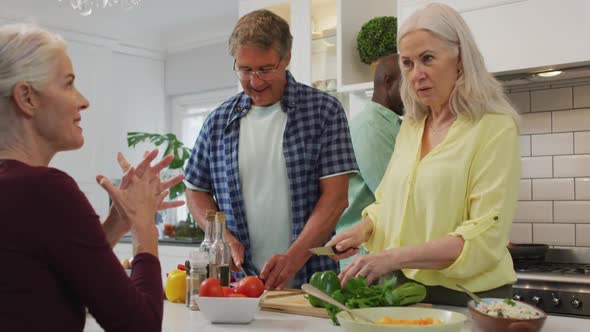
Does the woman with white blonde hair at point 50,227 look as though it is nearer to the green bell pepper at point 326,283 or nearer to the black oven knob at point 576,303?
the green bell pepper at point 326,283

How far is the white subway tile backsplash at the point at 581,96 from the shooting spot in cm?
329

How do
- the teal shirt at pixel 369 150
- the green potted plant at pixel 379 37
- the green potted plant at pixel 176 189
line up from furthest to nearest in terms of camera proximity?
the green potted plant at pixel 176 189 → the green potted plant at pixel 379 37 → the teal shirt at pixel 369 150

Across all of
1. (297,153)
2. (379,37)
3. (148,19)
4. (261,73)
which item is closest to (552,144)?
(379,37)

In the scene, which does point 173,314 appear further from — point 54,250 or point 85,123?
point 85,123

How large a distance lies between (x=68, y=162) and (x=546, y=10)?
386cm

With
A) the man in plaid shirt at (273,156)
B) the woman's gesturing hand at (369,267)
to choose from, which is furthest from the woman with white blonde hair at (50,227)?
the man in plaid shirt at (273,156)

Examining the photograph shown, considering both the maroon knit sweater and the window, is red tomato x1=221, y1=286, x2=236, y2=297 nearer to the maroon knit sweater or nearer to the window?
the maroon knit sweater

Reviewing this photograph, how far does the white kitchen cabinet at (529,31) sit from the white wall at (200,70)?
3114 mm

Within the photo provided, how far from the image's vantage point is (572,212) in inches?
130

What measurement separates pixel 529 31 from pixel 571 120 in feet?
1.69

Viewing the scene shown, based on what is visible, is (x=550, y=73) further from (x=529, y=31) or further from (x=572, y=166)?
(x=572, y=166)

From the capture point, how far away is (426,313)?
1.49 meters

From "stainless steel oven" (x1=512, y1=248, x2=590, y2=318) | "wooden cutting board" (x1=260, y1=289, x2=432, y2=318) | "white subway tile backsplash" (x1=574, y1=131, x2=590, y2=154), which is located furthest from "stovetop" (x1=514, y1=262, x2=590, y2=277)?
"wooden cutting board" (x1=260, y1=289, x2=432, y2=318)

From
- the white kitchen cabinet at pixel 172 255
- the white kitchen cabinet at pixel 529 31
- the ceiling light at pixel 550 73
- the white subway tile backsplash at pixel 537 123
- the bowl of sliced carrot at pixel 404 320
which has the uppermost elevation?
the white kitchen cabinet at pixel 529 31
